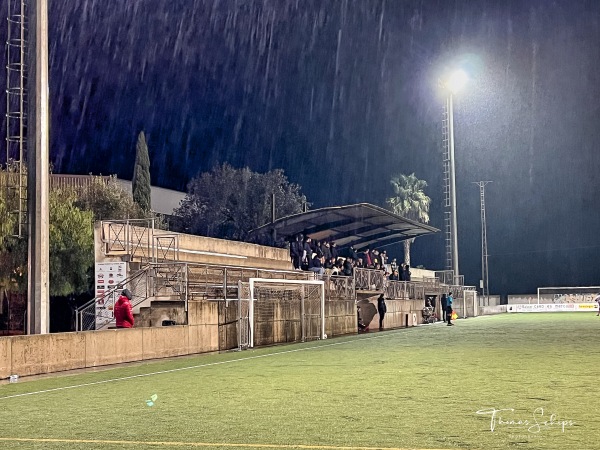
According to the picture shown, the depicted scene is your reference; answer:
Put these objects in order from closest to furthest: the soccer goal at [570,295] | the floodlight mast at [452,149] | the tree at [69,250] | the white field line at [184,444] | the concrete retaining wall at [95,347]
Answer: the white field line at [184,444]
the concrete retaining wall at [95,347]
the tree at [69,250]
the floodlight mast at [452,149]
the soccer goal at [570,295]

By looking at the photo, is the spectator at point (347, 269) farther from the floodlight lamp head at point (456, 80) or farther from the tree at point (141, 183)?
the tree at point (141, 183)

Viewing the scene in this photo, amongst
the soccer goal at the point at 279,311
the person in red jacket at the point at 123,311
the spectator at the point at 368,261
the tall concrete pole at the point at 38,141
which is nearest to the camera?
the tall concrete pole at the point at 38,141

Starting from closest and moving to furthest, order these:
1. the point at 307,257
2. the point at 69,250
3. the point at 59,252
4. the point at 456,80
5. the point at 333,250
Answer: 1. the point at 307,257
2. the point at 59,252
3. the point at 69,250
4. the point at 333,250
5. the point at 456,80

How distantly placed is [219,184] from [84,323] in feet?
160

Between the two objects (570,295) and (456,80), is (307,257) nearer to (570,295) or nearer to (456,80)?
(456,80)

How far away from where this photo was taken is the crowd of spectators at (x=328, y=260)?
35.7 metres

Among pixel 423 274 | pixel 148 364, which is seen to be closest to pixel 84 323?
pixel 148 364

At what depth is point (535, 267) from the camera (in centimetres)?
9138

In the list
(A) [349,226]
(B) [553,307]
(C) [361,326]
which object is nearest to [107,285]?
(C) [361,326]

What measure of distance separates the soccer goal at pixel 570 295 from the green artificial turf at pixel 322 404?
54.7 metres

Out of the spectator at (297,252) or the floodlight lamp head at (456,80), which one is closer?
the spectator at (297,252)

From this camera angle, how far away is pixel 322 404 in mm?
11039

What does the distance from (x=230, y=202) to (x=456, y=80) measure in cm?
3167

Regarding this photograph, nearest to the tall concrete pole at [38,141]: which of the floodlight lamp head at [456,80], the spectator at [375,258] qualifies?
the spectator at [375,258]
